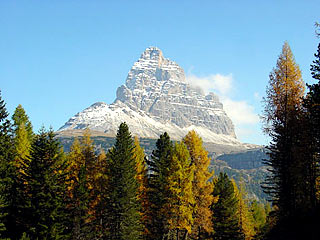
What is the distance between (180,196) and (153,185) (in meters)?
9.94

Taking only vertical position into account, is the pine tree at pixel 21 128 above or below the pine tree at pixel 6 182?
above

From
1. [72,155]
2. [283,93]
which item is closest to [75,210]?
[72,155]

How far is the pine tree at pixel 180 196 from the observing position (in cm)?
4104

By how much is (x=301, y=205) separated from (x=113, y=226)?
83.9 feet

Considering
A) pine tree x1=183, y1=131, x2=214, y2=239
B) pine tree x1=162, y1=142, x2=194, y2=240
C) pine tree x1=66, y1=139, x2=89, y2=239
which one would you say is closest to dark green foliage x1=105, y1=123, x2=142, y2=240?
pine tree x1=66, y1=139, x2=89, y2=239

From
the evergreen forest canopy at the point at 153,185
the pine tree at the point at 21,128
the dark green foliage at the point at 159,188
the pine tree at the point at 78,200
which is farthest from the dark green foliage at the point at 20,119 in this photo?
the dark green foliage at the point at 159,188

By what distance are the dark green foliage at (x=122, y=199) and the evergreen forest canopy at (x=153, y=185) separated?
0.13m

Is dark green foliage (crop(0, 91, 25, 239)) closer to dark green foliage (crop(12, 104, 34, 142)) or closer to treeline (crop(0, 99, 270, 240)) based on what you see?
treeline (crop(0, 99, 270, 240))

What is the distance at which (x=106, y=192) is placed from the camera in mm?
49781

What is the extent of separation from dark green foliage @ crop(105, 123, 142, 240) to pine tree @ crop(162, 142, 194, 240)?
24.9 ft

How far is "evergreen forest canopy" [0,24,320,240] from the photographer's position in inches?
1352

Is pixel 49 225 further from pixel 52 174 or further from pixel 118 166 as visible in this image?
pixel 118 166

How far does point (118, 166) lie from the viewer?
162 feet

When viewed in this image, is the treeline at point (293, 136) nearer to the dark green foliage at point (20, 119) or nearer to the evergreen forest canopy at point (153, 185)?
the evergreen forest canopy at point (153, 185)
